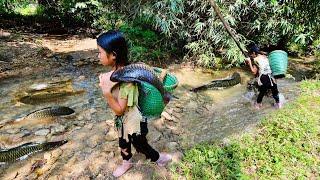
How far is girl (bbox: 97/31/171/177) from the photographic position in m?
2.43

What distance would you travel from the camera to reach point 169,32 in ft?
23.4

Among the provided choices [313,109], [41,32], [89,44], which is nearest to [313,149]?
[313,109]

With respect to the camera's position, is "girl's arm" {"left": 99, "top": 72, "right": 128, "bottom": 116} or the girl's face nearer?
the girl's face

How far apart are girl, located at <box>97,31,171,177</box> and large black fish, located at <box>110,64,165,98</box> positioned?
0.13 meters

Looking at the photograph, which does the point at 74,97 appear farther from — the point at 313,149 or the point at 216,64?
the point at 313,149

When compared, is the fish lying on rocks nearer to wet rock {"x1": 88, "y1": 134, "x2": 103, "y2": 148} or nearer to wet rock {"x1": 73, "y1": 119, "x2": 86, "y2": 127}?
wet rock {"x1": 73, "y1": 119, "x2": 86, "y2": 127}

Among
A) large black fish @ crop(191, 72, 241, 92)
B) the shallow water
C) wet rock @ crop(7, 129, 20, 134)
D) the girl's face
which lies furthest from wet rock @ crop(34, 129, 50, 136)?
large black fish @ crop(191, 72, 241, 92)

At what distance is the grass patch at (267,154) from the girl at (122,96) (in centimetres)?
64

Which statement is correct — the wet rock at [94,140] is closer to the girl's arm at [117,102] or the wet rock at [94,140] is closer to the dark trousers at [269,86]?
the girl's arm at [117,102]

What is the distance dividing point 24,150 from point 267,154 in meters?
2.81

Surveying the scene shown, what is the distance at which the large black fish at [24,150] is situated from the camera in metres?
3.83

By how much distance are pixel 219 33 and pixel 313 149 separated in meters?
4.05

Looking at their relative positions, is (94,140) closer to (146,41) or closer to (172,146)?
(172,146)

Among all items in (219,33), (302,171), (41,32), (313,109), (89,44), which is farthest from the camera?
(41,32)
